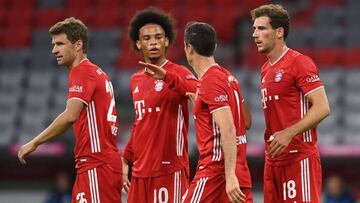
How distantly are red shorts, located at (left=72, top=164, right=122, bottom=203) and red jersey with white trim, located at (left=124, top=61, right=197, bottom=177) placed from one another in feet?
1.05

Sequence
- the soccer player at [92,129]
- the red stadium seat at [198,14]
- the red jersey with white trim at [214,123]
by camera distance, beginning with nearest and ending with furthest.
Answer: the red jersey with white trim at [214,123] < the soccer player at [92,129] < the red stadium seat at [198,14]

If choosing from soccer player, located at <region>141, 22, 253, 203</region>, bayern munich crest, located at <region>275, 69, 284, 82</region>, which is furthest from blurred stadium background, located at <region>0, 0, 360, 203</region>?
soccer player, located at <region>141, 22, 253, 203</region>

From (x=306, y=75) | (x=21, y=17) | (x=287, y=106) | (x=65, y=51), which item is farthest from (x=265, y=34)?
(x=21, y=17)

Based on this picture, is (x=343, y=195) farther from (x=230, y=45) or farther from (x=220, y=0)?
(x=220, y=0)

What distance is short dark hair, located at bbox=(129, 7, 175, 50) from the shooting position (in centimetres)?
782

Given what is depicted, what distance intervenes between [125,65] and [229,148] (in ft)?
31.1

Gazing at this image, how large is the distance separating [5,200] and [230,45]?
488cm

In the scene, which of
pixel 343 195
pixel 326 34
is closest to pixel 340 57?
pixel 326 34

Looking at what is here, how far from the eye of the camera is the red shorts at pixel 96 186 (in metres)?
7.27

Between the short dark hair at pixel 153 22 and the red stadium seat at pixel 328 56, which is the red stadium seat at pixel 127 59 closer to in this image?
the red stadium seat at pixel 328 56

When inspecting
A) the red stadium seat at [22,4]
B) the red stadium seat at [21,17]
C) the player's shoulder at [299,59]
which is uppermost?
the red stadium seat at [22,4]

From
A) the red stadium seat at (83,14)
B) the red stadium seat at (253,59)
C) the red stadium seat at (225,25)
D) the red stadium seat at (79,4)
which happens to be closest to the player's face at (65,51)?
the red stadium seat at (253,59)

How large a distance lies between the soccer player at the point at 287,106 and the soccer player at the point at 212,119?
35 centimetres

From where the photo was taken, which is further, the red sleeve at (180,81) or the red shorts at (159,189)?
the red shorts at (159,189)
